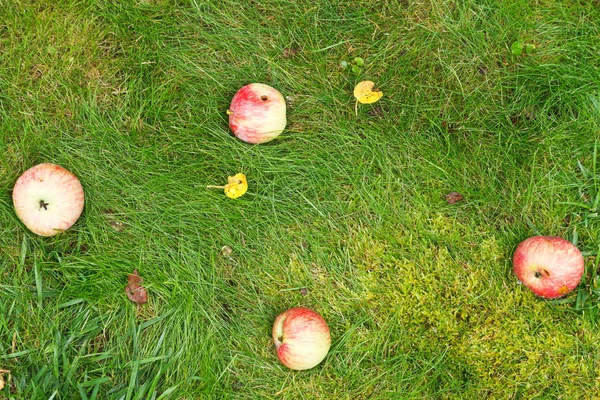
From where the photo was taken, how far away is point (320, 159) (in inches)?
119

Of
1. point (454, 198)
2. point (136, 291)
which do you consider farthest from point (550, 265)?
point (136, 291)

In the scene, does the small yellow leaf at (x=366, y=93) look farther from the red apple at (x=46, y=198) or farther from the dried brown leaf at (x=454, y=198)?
the red apple at (x=46, y=198)

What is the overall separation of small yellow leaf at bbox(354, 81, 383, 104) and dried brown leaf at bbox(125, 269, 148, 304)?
1.62 m

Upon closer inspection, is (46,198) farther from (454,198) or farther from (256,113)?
(454,198)

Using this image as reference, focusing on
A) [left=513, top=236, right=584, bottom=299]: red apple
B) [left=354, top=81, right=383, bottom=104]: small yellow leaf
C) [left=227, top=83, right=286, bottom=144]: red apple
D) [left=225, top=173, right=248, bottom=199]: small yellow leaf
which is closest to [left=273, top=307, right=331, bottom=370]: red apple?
[left=225, top=173, right=248, bottom=199]: small yellow leaf

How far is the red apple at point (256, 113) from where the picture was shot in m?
2.82

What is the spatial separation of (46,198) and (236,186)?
0.99 metres

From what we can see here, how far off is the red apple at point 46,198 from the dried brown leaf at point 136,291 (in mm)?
463

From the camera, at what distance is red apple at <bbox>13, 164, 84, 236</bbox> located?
2.71 metres

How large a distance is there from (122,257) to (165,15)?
1.47 metres

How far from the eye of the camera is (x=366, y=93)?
118 inches

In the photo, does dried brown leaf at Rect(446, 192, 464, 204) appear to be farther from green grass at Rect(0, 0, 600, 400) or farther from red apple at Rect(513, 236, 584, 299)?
red apple at Rect(513, 236, 584, 299)

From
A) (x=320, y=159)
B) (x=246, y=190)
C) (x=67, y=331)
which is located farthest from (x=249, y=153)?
(x=67, y=331)

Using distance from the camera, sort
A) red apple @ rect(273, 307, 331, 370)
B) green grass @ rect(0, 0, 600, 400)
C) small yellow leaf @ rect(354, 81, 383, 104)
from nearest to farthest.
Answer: red apple @ rect(273, 307, 331, 370) < green grass @ rect(0, 0, 600, 400) < small yellow leaf @ rect(354, 81, 383, 104)
